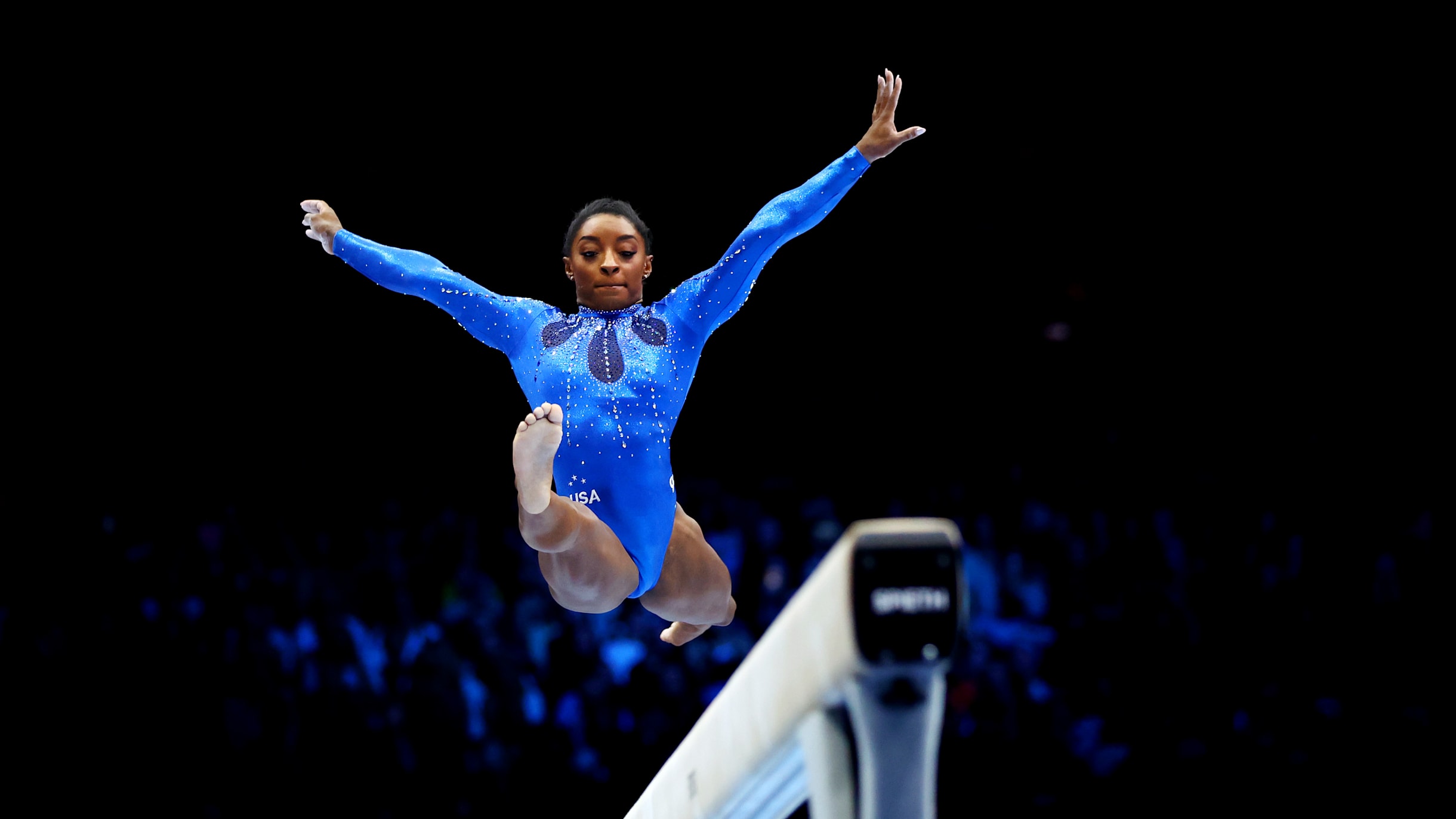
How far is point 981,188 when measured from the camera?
5.82m

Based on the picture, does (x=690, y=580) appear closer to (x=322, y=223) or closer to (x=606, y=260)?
(x=606, y=260)

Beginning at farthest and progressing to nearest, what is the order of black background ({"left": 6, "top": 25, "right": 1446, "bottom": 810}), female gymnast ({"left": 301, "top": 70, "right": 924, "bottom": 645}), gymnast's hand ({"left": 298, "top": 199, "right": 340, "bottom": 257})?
black background ({"left": 6, "top": 25, "right": 1446, "bottom": 810})
gymnast's hand ({"left": 298, "top": 199, "right": 340, "bottom": 257})
female gymnast ({"left": 301, "top": 70, "right": 924, "bottom": 645})

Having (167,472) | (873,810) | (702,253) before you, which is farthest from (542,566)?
(167,472)

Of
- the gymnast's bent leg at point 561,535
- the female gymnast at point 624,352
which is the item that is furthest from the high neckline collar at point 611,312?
the gymnast's bent leg at point 561,535

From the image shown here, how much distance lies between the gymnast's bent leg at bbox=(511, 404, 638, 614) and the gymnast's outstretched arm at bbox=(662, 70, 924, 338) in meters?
0.54

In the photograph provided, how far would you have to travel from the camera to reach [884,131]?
2998 millimetres

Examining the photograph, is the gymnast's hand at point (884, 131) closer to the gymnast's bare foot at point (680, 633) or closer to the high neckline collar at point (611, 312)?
the high neckline collar at point (611, 312)

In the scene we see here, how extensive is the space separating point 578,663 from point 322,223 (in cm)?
244

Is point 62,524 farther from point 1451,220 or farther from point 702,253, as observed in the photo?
point 1451,220

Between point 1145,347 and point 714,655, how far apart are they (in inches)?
98.7

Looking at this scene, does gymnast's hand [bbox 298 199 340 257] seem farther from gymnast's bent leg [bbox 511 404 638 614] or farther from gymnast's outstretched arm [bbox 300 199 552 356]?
gymnast's bent leg [bbox 511 404 638 614]

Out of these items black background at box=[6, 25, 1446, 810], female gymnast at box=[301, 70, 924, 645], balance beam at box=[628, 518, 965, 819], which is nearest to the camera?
balance beam at box=[628, 518, 965, 819]

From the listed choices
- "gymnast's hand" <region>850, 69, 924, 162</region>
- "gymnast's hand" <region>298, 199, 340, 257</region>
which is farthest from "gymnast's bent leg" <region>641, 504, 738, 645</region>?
"gymnast's hand" <region>298, 199, 340, 257</region>

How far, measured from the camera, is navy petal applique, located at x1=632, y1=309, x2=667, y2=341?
299 cm
